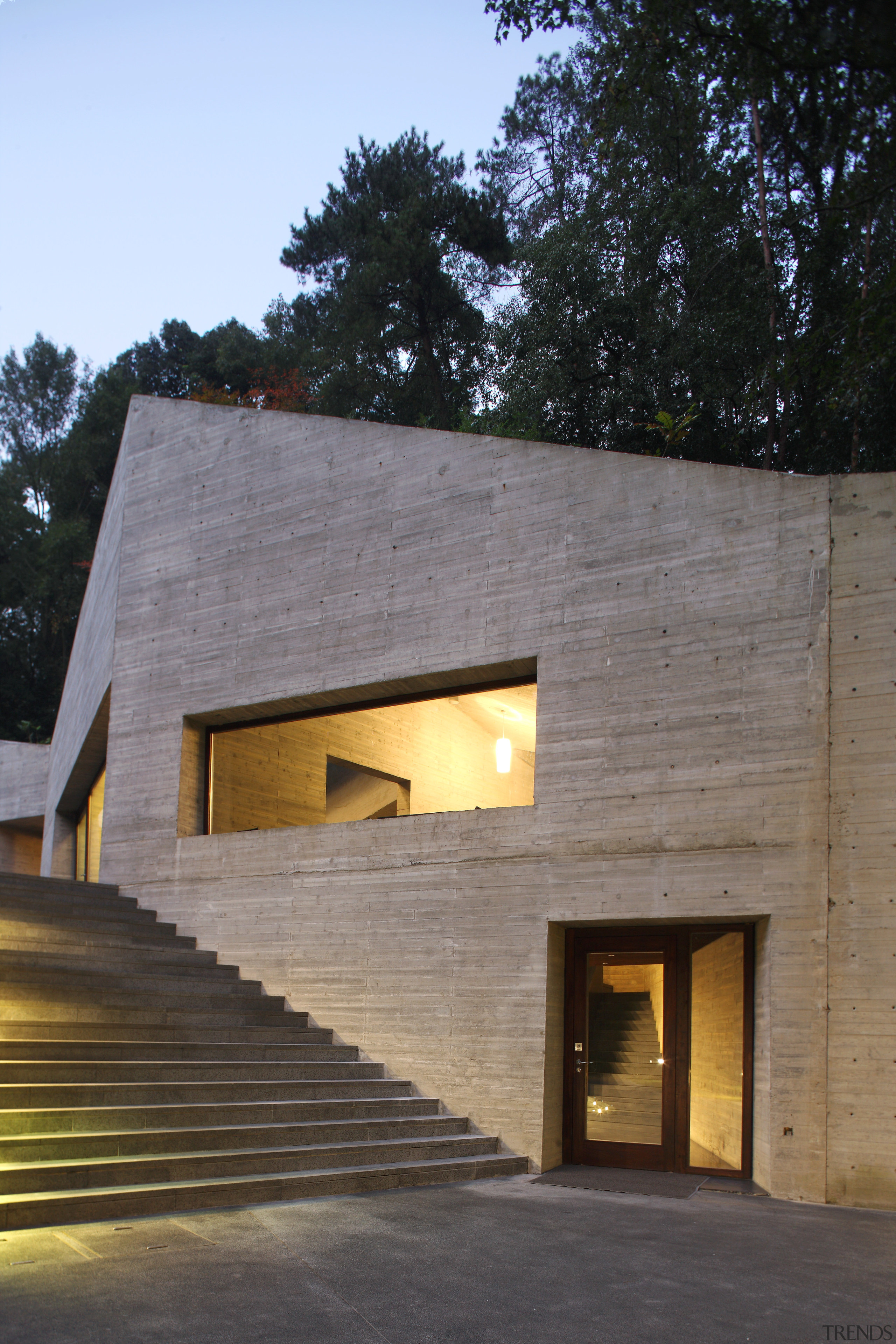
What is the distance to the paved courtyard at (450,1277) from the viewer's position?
3.97 meters

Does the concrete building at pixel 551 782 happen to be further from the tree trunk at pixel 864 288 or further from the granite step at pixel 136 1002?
the tree trunk at pixel 864 288

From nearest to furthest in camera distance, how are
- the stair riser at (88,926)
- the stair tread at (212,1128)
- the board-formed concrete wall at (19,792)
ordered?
the stair tread at (212,1128) < the stair riser at (88,926) < the board-formed concrete wall at (19,792)

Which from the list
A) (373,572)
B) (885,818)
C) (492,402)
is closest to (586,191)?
(492,402)

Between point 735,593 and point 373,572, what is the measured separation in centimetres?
359

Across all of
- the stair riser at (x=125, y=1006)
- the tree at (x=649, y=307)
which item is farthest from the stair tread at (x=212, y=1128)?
the tree at (x=649, y=307)

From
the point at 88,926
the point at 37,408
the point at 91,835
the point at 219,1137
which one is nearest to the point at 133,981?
the point at 88,926

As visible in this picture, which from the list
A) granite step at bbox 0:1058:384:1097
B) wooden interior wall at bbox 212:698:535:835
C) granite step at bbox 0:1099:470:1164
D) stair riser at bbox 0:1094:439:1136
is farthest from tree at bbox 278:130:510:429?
granite step at bbox 0:1099:470:1164

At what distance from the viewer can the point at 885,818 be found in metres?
7.14

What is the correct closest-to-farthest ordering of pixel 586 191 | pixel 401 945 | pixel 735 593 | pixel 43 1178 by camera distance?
1. pixel 43 1178
2. pixel 735 593
3. pixel 401 945
4. pixel 586 191

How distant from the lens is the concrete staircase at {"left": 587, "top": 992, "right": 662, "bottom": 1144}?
26.1ft

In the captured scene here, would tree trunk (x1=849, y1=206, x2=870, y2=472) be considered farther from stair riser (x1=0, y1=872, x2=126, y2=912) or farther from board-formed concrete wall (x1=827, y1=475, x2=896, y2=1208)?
stair riser (x1=0, y1=872, x2=126, y2=912)

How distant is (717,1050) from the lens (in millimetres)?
7762

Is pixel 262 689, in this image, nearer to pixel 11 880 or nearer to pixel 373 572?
pixel 373 572

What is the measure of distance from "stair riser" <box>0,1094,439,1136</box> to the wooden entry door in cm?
134
